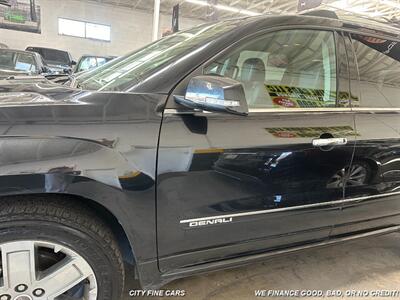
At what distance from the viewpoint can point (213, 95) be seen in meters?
1.45

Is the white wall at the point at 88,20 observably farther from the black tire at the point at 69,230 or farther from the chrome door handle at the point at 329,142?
the black tire at the point at 69,230

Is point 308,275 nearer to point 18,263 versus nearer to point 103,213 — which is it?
point 103,213

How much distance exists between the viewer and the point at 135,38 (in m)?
19.3

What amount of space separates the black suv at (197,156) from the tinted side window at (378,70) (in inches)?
0.5

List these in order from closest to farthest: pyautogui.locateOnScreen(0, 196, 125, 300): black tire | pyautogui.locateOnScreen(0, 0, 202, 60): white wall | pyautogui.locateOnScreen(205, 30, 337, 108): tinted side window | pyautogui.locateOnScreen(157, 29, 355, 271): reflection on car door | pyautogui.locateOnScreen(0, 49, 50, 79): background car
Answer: pyautogui.locateOnScreen(0, 196, 125, 300): black tire
pyautogui.locateOnScreen(157, 29, 355, 271): reflection on car door
pyautogui.locateOnScreen(205, 30, 337, 108): tinted side window
pyautogui.locateOnScreen(0, 49, 50, 79): background car
pyautogui.locateOnScreen(0, 0, 202, 60): white wall

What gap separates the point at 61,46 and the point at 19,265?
18.1 m

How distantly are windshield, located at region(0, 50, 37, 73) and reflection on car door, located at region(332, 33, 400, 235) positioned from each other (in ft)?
22.0

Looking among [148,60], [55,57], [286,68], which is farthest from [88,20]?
[286,68]

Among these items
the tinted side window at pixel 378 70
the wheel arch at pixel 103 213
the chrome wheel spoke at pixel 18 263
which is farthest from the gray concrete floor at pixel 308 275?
the tinted side window at pixel 378 70

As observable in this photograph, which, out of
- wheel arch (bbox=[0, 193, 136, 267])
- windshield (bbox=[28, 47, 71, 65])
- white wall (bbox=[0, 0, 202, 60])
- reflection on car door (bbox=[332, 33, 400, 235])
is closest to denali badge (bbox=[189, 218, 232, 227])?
wheel arch (bbox=[0, 193, 136, 267])

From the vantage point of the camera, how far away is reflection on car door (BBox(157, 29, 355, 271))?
1532mm

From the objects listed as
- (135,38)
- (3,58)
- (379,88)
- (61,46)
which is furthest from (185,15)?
(379,88)

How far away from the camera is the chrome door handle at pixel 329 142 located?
1.80m

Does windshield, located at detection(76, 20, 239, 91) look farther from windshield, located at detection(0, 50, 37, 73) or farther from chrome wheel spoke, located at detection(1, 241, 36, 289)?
windshield, located at detection(0, 50, 37, 73)
